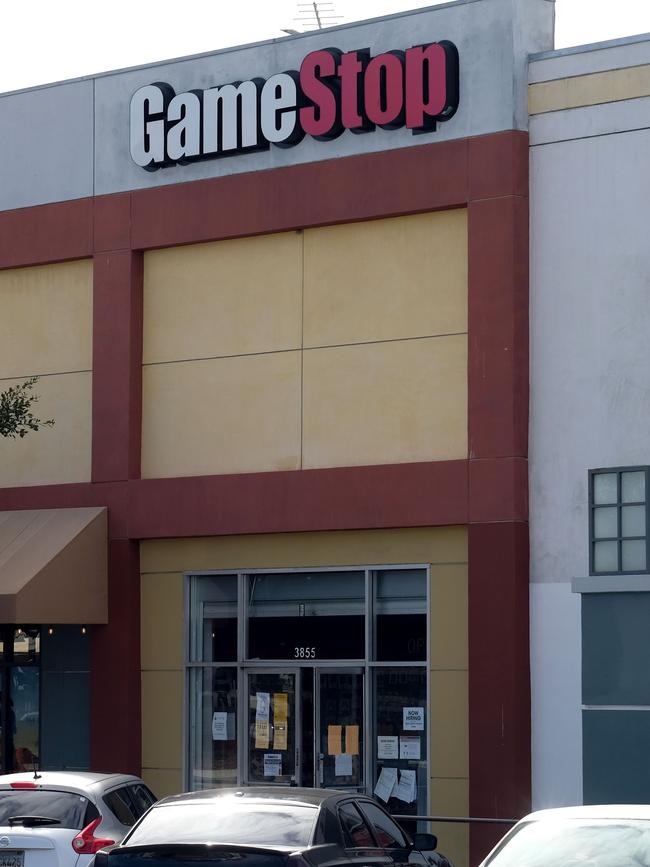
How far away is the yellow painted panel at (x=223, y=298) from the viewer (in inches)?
829

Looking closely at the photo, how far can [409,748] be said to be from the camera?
1948 centimetres

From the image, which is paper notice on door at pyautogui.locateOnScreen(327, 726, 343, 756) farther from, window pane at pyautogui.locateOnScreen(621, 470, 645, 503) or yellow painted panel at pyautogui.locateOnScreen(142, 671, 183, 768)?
window pane at pyautogui.locateOnScreen(621, 470, 645, 503)

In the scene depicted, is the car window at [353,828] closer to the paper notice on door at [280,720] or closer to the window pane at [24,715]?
the paper notice on door at [280,720]

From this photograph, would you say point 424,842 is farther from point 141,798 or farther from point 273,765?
point 273,765

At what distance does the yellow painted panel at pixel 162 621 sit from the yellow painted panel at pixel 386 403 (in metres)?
2.58

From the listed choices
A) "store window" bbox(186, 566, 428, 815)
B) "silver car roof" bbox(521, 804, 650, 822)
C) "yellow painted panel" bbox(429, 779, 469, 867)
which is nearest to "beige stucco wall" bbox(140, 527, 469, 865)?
"yellow painted panel" bbox(429, 779, 469, 867)

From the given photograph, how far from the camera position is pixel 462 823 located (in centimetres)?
Answer: 1888

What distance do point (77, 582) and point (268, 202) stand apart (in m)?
5.60

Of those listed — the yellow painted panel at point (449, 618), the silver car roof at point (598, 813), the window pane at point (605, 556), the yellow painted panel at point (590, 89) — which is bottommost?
the silver car roof at point (598, 813)

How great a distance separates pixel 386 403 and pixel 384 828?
8.01 meters

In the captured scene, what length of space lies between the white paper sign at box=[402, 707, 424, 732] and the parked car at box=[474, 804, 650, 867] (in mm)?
9604

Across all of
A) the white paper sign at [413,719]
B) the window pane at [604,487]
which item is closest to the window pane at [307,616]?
the white paper sign at [413,719]

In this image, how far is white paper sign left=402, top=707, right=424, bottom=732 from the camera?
63.9 feet

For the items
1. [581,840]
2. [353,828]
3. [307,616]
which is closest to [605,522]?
[307,616]
